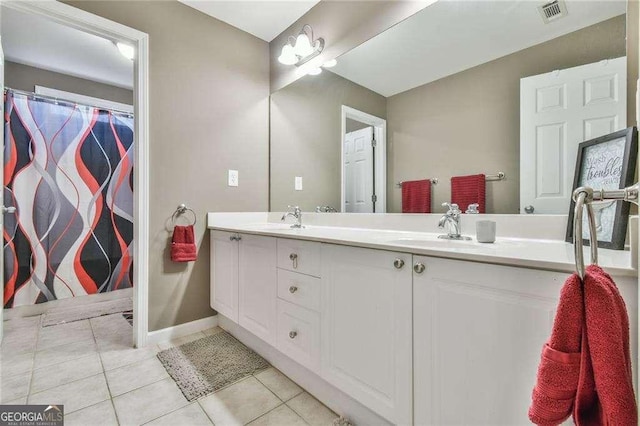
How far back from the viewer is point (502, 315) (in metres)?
0.74

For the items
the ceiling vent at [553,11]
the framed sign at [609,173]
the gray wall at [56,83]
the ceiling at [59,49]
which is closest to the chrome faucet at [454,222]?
the framed sign at [609,173]

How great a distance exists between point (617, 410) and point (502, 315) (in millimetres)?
301

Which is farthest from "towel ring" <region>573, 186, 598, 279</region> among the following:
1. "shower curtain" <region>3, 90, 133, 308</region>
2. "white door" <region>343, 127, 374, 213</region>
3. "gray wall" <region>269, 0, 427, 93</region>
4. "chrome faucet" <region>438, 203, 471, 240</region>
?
"shower curtain" <region>3, 90, 133, 308</region>

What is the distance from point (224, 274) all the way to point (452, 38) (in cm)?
185

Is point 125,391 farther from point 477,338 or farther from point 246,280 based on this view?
point 477,338

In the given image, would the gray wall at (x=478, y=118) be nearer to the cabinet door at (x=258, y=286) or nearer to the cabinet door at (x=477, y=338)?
the cabinet door at (x=477, y=338)

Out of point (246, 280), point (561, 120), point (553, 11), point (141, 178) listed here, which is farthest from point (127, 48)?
point (561, 120)

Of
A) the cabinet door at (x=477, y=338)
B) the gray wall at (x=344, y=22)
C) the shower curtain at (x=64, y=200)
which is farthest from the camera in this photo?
the shower curtain at (x=64, y=200)

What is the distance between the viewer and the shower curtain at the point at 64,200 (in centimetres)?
232

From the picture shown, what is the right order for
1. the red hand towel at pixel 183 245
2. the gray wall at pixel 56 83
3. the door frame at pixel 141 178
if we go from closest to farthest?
the door frame at pixel 141 178 < the red hand towel at pixel 183 245 < the gray wall at pixel 56 83

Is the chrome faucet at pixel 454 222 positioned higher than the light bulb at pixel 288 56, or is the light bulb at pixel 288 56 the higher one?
the light bulb at pixel 288 56

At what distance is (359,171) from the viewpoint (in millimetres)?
1828

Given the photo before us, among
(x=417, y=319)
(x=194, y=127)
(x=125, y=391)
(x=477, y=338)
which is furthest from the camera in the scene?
(x=194, y=127)

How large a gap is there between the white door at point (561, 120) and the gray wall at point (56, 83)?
367cm
